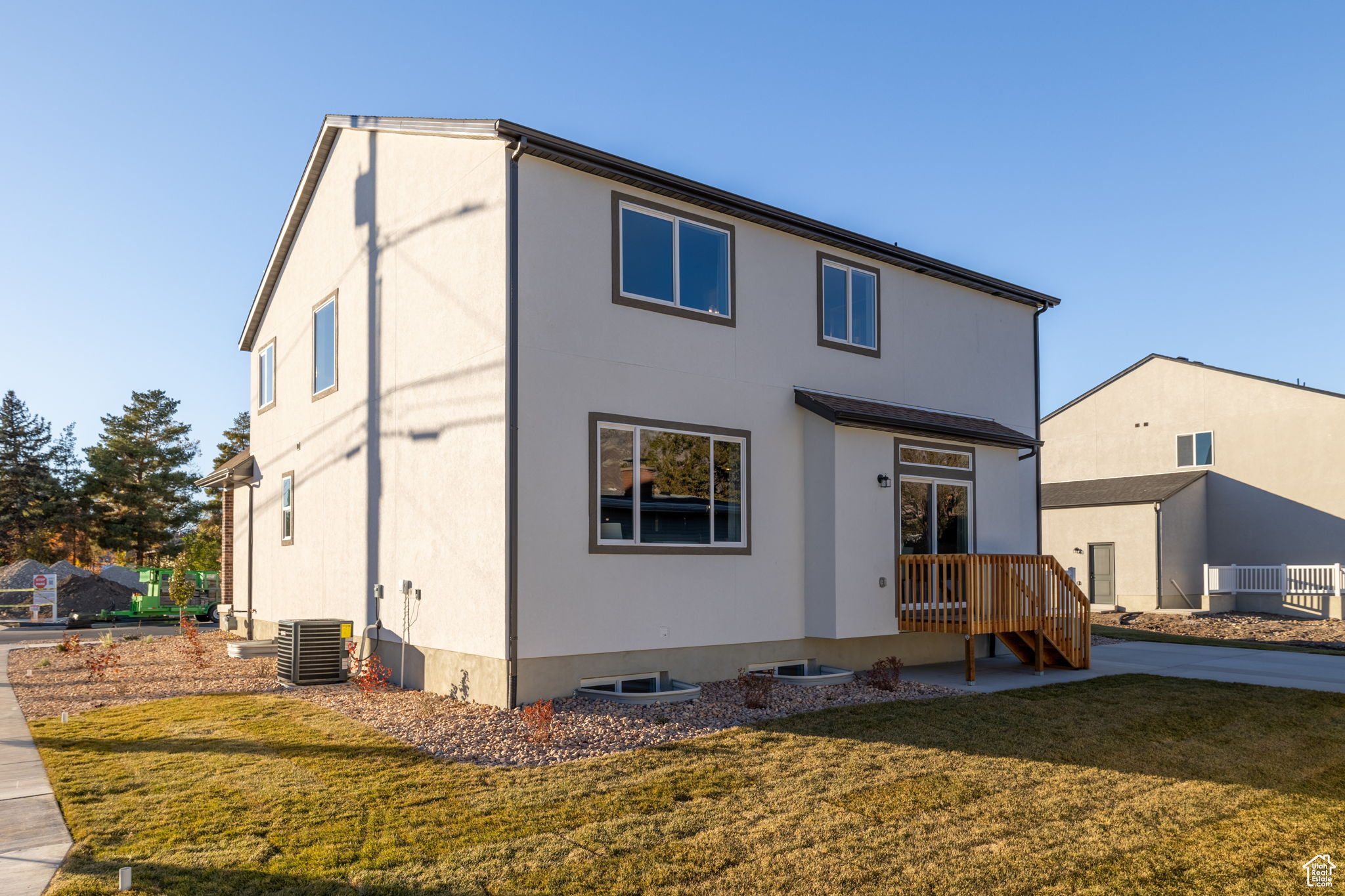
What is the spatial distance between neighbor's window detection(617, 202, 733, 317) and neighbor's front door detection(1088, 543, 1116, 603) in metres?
22.0

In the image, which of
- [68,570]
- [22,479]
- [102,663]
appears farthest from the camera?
[22,479]

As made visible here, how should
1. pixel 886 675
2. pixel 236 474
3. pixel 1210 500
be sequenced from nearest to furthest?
pixel 886 675 → pixel 236 474 → pixel 1210 500

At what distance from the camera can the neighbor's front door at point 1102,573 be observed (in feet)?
92.8

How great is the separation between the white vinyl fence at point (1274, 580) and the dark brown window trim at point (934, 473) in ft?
56.1

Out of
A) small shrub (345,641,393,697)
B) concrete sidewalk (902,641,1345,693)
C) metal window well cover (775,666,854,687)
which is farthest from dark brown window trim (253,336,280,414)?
concrete sidewalk (902,641,1345,693)

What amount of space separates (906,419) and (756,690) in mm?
4907

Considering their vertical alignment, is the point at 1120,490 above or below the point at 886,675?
above

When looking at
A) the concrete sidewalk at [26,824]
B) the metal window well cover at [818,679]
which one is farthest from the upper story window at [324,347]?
the metal window well cover at [818,679]

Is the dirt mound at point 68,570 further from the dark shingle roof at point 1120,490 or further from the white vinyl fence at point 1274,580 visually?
the white vinyl fence at point 1274,580

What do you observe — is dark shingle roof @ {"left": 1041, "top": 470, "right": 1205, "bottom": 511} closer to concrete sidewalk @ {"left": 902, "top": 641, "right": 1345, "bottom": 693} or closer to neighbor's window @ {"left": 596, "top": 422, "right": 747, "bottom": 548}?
concrete sidewalk @ {"left": 902, "top": 641, "right": 1345, "bottom": 693}

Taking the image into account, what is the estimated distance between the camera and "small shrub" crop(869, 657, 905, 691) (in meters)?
11.3

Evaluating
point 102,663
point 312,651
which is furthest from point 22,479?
point 312,651

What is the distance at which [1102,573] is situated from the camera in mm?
A: 28750

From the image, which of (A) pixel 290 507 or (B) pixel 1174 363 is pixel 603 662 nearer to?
(A) pixel 290 507
